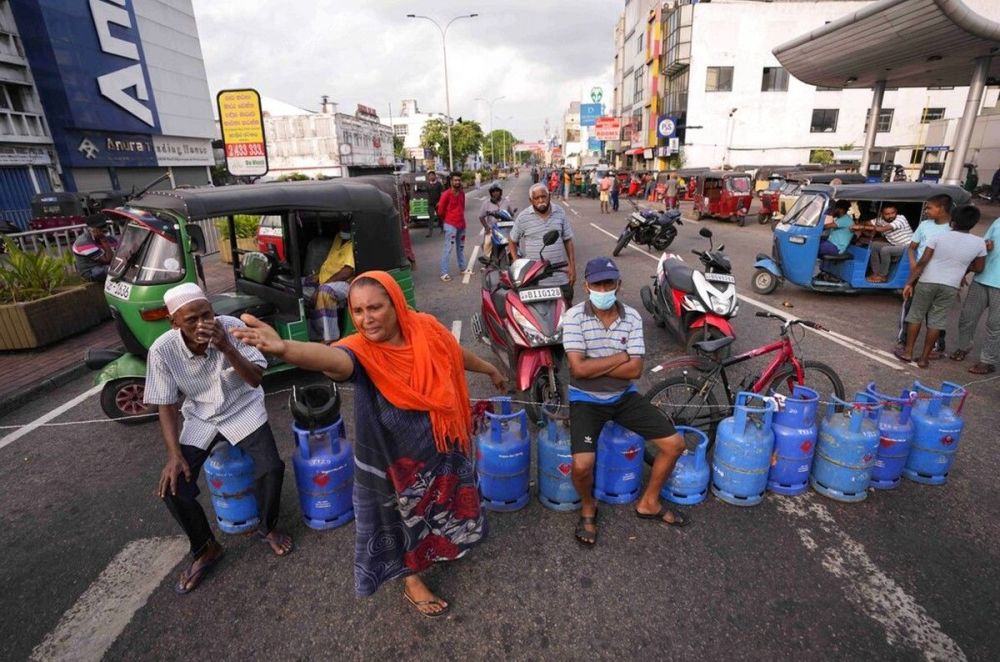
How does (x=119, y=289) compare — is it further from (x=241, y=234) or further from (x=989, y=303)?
(x=989, y=303)

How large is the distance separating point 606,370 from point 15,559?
3.86 m

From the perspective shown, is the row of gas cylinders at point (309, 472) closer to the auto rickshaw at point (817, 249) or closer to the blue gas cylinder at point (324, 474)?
the blue gas cylinder at point (324, 474)

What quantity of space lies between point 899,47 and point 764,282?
571 inches

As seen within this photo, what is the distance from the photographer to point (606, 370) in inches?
119

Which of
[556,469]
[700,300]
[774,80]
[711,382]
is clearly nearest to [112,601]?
[556,469]

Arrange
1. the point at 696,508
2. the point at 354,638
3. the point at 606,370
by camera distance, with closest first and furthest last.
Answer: the point at 354,638, the point at 606,370, the point at 696,508

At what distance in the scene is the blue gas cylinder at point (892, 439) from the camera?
11.3 ft

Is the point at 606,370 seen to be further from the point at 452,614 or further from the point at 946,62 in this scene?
the point at 946,62

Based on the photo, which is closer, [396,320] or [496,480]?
[396,320]

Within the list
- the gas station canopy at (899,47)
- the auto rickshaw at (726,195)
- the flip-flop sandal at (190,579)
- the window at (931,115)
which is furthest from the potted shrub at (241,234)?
the window at (931,115)

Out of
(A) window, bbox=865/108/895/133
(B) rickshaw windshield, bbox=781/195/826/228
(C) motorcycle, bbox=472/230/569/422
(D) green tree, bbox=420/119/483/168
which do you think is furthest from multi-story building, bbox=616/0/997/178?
(C) motorcycle, bbox=472/230/569/422

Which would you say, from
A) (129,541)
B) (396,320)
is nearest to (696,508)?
(396,320)

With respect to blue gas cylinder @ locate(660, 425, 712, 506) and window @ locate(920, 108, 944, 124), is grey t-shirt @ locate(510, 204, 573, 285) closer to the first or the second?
blue gas cylinder @ locate(660, 425, 712, 506)

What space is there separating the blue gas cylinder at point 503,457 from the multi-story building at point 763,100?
41.5 metres
